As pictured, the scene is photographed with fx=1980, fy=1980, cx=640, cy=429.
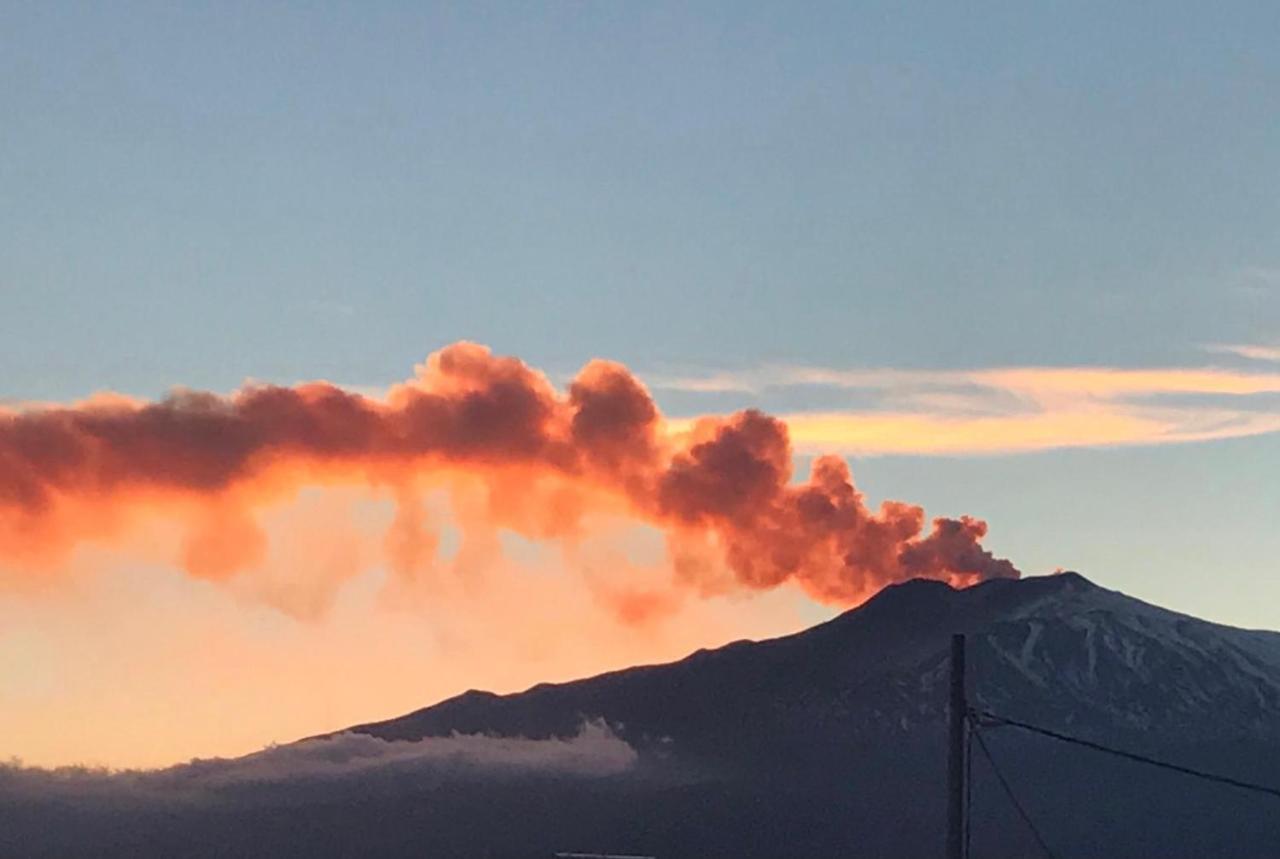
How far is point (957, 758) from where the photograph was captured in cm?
3875

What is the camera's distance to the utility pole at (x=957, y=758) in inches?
1489

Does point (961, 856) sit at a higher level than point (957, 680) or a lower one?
lower

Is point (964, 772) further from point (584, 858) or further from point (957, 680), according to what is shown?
point (584, 858)

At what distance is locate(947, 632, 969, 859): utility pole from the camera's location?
3781cm

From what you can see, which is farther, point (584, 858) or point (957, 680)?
point (584, 858)

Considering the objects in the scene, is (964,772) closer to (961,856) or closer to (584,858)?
(961,856)

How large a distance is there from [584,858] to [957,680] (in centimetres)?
1073

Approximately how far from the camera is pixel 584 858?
45.7 m

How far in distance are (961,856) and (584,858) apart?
11041mm

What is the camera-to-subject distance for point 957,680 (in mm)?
39969

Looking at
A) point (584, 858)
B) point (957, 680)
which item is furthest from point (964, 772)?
point (584, 858)

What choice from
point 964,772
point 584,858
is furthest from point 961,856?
point 584,858

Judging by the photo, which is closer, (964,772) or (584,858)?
(964,772)

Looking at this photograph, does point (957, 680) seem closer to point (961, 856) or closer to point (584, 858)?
point (961, 856)
